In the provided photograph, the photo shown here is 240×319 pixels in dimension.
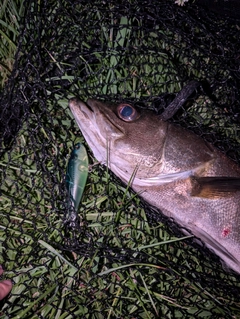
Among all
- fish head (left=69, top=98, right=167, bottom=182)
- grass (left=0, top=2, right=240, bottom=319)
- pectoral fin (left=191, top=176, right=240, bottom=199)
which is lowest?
grass (left=0, top=2, right=240, bottom=319)

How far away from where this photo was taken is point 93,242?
3.24 meters

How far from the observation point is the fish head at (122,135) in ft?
10.0

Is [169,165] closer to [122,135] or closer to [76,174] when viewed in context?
[122,135]

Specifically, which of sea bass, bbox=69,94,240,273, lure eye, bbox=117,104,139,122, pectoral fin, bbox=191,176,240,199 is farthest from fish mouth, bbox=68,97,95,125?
pectoral fin, bbox=191,176,240,199

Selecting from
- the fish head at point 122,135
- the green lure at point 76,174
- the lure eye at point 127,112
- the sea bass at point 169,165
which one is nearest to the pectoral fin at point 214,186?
the sea bass at point 169,165

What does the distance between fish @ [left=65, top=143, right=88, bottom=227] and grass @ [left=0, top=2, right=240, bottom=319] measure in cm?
8

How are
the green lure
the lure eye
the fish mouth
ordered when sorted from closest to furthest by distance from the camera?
the fish mouth
the lure eye
the green lure

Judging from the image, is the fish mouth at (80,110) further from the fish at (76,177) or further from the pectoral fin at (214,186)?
the pectoral fin at (214,186)

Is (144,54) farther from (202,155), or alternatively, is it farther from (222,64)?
(202,155)

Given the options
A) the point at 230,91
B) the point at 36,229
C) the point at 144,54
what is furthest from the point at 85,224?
the point at 230,91

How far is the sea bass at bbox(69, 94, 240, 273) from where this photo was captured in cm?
306

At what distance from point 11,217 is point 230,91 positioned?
2.42m

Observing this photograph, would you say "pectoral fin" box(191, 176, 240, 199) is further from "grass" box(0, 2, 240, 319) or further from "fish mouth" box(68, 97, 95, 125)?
"fish mouth" box(68, 97, 95, 125)

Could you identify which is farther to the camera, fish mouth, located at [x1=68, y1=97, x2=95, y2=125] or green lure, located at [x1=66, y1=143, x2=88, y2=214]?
green lure, located at [x1=66, y1=143, x2=88, y2=214]
